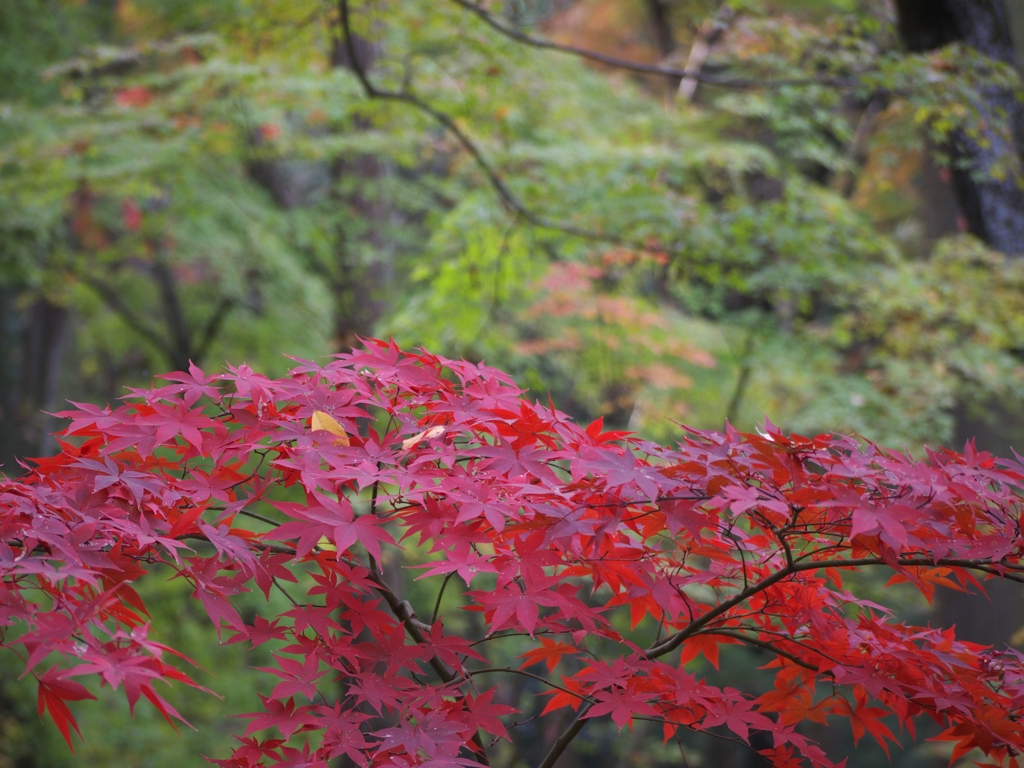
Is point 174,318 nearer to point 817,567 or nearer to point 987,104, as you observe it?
point 987,104

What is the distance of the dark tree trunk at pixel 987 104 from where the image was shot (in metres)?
3.74

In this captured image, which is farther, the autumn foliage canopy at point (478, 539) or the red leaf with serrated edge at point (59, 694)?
the autumn foliage canopy at point (478, 539)

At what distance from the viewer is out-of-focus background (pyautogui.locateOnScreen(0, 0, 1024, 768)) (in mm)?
4109

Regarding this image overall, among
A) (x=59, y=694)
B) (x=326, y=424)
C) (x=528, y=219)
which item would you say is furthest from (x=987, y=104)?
(x=59, y=694)

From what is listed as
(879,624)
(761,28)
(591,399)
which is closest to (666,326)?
(591,399)

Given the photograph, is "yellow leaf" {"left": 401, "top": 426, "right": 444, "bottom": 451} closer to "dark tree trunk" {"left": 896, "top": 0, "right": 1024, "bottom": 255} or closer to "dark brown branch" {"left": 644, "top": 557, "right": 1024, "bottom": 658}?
"dark brown branch" {"left": 644, "top": 557, "right": 1024, "bottom": 658}

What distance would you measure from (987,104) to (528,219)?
2228 millimetres

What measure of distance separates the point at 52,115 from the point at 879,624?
6132mm

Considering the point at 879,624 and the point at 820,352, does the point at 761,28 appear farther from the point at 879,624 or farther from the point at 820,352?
the point at 879,624

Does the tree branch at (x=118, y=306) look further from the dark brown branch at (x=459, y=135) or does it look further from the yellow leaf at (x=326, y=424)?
the yellow leaf at (x=326, y=424)

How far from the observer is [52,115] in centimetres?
546

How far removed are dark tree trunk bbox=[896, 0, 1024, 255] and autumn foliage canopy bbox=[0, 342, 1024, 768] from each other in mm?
3058

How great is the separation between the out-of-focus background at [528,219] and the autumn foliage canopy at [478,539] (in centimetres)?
129

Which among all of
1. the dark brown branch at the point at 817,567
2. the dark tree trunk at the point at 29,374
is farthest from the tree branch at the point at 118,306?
the dark brown branch at the point at 817,567
